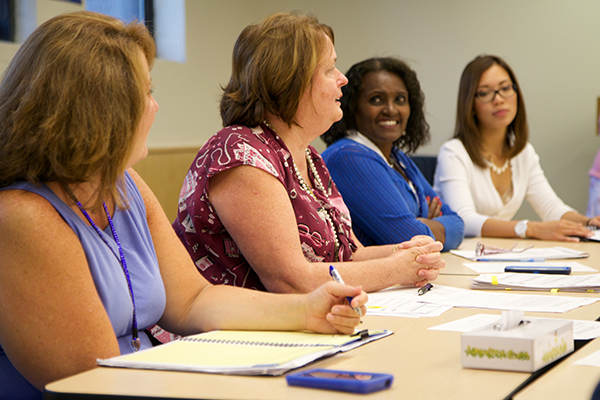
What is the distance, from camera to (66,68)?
101 centimetres

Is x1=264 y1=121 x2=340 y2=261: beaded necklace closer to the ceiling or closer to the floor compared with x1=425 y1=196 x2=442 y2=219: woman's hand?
closer to the ceiling

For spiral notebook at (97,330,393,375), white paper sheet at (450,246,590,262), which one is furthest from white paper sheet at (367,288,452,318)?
white paper sheet at (450,246,590,262)

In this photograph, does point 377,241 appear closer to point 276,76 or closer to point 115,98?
point 276,76

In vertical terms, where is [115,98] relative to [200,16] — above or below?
below

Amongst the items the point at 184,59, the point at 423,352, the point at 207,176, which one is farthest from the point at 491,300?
the point at 184,59

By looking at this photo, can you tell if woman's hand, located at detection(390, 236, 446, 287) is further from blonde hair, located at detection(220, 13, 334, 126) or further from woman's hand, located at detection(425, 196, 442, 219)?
woman's hand, located at detection(425, 196, 442, 219)

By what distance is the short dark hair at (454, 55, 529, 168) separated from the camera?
318 centimetres

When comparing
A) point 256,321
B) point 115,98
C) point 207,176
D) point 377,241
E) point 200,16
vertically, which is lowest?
point 377,241

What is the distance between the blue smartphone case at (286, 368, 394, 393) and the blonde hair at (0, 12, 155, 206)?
49cm

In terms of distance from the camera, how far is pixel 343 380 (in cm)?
79

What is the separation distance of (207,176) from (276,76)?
1.15ft

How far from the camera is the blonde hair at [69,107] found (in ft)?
3.30

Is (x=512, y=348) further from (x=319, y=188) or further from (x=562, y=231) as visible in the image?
(x=562, y=231)

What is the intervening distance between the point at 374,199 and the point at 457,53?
3291 millimetres
